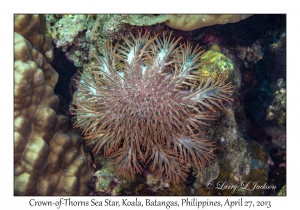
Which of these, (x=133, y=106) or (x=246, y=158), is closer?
(x=133, y=106)

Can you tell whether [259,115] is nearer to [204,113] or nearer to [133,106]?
[204,113]

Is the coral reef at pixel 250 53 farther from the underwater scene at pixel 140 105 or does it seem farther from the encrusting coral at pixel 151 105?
the encrusting coral at pixel 151 105

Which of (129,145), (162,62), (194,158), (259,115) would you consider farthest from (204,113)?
(259,115)

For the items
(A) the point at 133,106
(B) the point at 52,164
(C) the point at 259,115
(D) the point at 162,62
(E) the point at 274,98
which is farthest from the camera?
(C) the point at 259,115

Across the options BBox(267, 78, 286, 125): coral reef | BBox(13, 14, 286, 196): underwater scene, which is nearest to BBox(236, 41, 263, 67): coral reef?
BBox(13, 14, 286, 196): underwater scene

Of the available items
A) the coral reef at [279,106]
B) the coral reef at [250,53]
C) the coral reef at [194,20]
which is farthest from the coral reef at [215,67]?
the coral reef at [279,106]

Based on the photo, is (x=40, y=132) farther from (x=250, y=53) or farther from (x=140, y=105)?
(x=250, y=53)
